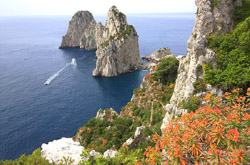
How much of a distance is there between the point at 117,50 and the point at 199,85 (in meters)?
86.7

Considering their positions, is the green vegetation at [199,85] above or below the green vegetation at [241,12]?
below

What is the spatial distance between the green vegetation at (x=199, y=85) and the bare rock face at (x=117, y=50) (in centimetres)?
7975

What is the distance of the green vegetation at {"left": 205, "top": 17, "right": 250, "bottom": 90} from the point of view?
65.9 feet

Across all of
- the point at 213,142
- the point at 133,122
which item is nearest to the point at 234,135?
the point at 213,142

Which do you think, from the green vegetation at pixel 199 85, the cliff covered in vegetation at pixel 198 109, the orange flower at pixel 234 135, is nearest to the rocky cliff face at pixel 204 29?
the cliff covered in vegetation at pixel 198 109

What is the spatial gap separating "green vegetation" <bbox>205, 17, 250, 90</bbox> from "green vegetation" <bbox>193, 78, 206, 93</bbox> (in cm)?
76

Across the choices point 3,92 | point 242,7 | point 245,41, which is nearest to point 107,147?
point 245,41

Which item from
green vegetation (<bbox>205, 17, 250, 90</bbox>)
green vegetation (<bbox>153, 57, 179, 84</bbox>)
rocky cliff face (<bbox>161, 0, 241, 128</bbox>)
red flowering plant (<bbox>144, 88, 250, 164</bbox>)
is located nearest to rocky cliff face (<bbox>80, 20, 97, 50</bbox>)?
green vegetation (<bbox>153, 57, 179, 84</bbox>)

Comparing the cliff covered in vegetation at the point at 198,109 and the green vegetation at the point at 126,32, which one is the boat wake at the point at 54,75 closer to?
the green vegetation at the point at 126,32

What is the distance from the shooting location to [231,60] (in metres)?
21.7

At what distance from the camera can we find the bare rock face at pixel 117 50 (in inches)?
3971

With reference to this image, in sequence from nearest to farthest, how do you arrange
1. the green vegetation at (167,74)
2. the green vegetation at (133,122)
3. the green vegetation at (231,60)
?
the green vegetation at (231,60) → the green vegetation at (133,122) → the green vegetation at (167,74)

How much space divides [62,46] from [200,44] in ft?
545

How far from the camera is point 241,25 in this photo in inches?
921
